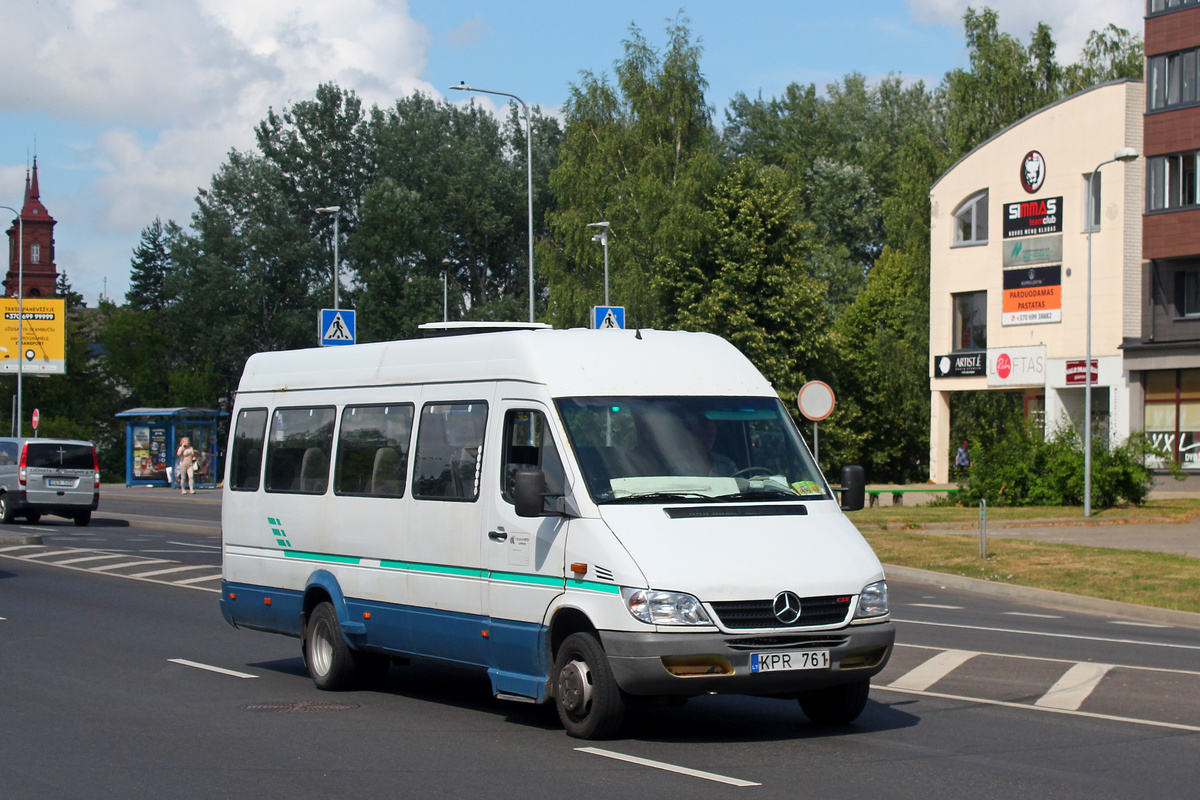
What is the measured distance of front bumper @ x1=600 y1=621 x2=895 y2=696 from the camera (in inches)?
304

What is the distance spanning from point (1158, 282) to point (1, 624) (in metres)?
40.6

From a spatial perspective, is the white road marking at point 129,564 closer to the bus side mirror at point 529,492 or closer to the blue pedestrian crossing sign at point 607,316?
the blue pedestrian crossing sign at point 607,316

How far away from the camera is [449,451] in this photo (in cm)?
966

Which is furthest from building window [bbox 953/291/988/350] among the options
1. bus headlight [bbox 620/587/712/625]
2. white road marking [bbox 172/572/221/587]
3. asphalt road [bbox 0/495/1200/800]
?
bus headlight [bbox 620/587/712/625]

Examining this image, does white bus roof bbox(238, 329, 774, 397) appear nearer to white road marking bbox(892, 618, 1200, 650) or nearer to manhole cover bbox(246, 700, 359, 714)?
manhole cover bbox(246, 700, 359, 714)

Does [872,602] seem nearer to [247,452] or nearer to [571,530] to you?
[571,530]

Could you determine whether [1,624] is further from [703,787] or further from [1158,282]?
[1158,282]

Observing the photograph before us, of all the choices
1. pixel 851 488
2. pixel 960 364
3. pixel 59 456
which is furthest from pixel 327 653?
pixel 960 364

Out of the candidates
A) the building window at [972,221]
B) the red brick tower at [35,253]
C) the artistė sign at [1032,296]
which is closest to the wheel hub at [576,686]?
the artistė sign at [1032,296]

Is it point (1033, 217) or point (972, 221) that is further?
point (972, 221)

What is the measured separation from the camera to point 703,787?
279 inches

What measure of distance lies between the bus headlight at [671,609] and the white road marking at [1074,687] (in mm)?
3256

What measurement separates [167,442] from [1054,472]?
3605 centimetres

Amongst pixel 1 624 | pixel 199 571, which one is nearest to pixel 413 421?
pixel 1 624
